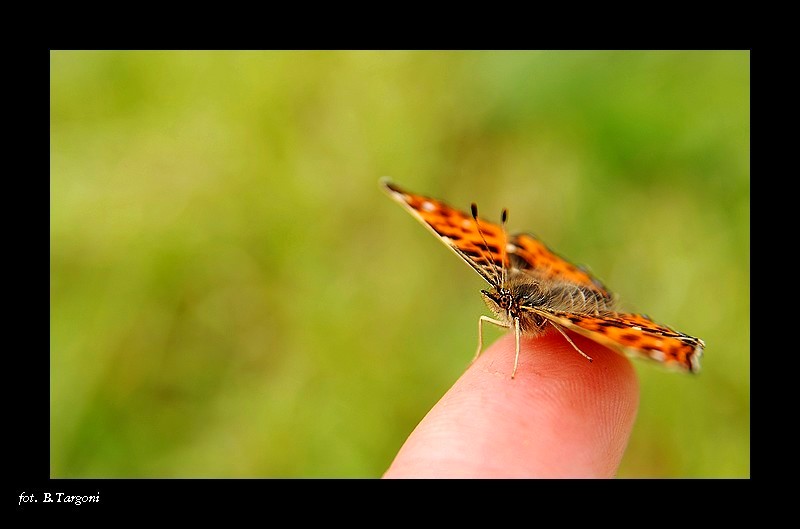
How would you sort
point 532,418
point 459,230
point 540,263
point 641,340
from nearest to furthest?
point 641,340, point 532,418, point 459,230, point 540,263

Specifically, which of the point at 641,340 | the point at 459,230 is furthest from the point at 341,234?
the point at 641,340

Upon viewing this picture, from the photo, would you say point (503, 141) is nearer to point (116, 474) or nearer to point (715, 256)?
point (715, 256)

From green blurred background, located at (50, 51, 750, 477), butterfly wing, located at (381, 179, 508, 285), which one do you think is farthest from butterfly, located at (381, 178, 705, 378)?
green blurred background, located at (50, 51, 750, 477)

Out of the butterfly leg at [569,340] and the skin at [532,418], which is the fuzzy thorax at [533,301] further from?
the skin at [532,418]

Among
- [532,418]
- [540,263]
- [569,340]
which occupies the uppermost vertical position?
[540,263]

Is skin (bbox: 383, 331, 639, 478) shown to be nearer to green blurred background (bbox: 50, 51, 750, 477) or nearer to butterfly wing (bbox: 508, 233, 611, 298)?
butterfly wing (bbox: 508, 233, 611, 298)

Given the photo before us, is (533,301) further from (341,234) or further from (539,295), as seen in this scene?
(341,234)

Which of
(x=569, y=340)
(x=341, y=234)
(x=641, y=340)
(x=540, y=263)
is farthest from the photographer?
(x=341, y=234)

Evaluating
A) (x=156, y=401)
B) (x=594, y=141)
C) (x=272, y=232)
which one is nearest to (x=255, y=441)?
(x=156, y=401)

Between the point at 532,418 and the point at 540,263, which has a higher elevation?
the point at 540,263
